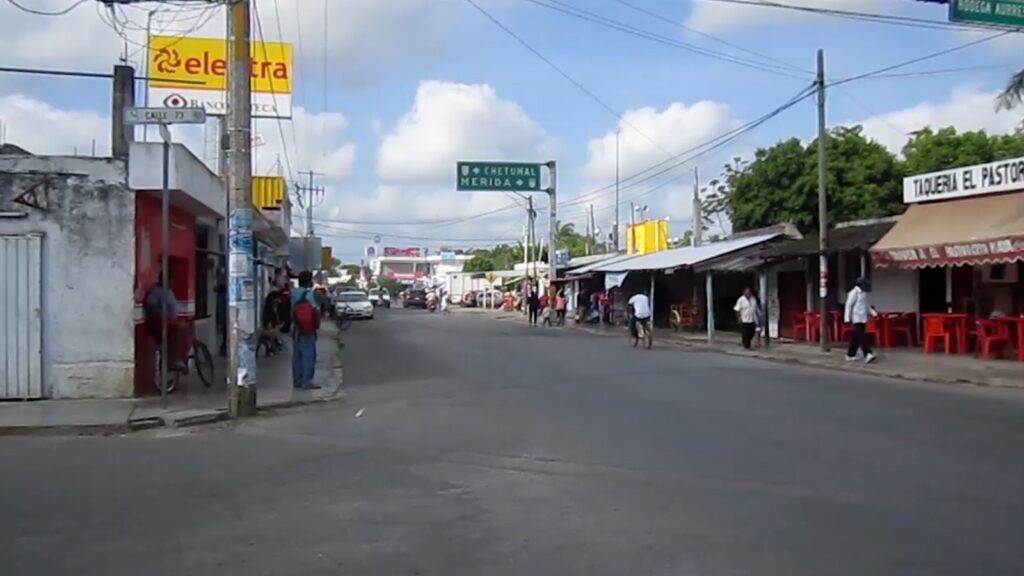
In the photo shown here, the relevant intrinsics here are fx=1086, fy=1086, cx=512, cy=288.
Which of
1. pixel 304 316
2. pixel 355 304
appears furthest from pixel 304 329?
pixel 355 304

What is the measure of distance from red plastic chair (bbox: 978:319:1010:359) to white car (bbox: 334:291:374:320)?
33348 millimetres

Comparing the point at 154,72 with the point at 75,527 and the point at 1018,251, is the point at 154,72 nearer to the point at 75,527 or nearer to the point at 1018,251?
the point at 1018,251

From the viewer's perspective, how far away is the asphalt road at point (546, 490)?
23.0 ft

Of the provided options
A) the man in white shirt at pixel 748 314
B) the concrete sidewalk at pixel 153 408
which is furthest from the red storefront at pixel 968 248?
the concrete sidewalk at pixel 153 408

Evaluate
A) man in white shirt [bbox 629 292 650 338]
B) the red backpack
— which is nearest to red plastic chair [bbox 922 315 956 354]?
man in white shirt [bbox 629 292 650 338]

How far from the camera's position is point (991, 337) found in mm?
22891

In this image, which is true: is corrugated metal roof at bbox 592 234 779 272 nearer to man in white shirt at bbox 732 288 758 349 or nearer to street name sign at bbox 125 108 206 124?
man in white shirt at bbox 732 288 758 349

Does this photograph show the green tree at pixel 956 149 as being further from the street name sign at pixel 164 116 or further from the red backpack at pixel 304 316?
the street name sign at pixel 164 116

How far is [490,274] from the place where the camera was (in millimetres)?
91438

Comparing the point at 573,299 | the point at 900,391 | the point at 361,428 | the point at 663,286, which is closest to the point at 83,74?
the point at 361,428

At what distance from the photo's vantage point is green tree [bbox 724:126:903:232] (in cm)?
4138

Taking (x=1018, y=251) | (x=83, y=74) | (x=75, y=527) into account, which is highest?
(x=83, y=74)

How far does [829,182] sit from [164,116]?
31796mm

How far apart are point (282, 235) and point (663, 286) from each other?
1572 cm
